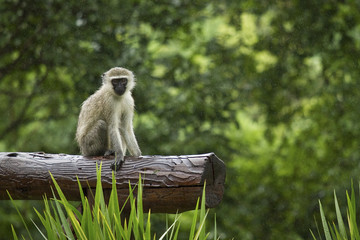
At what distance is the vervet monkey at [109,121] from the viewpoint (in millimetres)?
4473

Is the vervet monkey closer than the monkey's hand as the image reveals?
No

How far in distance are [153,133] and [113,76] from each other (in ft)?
7.43

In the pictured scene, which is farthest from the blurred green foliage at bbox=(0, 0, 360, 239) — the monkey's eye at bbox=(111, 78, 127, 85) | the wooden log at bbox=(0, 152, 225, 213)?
the wooden log at bbox=(0, 152, 225, 213)

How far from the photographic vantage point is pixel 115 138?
4.39 meters

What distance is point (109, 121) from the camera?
4555 mm

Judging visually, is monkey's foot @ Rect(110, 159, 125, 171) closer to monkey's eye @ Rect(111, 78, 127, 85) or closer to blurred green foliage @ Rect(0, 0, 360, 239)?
monkey's eye @ Rect(111, 78, 127, 85)

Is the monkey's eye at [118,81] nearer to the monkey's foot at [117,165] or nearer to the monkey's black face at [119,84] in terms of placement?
the monkey's black face at [119,84]

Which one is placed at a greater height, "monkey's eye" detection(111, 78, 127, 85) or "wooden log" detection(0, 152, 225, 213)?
"monkey's eye" detection(111, 78, 127, 85)

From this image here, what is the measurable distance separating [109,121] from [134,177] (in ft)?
4.63

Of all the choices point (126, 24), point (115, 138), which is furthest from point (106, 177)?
point (126, 24)

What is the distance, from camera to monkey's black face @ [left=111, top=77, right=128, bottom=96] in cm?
473

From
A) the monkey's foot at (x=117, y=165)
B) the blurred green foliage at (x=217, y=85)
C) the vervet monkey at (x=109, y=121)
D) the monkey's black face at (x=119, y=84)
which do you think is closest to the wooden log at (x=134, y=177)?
the monkey's foot at (x=117, y=165)

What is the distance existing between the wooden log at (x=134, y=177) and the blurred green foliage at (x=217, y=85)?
3.28 m

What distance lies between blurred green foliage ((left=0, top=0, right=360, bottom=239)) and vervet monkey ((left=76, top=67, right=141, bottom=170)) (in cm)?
196
